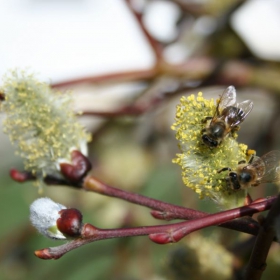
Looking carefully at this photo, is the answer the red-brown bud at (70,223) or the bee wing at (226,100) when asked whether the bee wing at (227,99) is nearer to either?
the bee wing at (226,100)

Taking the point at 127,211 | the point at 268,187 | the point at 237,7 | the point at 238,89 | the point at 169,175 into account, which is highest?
the point at 237,7

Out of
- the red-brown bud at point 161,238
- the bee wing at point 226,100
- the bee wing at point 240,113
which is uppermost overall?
the bee wing at point 226,100

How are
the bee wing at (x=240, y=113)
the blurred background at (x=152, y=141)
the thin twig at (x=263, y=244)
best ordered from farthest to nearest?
the blurred background at (x=152, y=141)
the bee wing at (x=240, y=113)
the thin twig at (x=263, y=244)

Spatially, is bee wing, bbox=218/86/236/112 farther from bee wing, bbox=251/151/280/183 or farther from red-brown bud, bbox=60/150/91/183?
red-brown bud, bbox=60/150/91/183

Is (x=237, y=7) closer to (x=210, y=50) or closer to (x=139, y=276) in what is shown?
(x=210, y=50)

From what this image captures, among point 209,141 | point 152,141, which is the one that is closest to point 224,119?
point 209,141

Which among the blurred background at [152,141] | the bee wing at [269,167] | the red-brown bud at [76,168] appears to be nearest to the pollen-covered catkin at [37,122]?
the red-brown bud at [76,168]

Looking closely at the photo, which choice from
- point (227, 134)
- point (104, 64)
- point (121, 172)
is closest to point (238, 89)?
point (121, 172)
